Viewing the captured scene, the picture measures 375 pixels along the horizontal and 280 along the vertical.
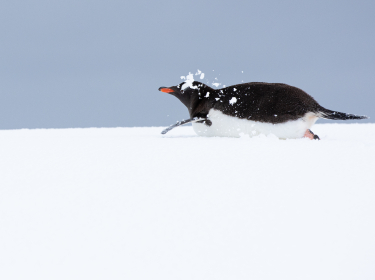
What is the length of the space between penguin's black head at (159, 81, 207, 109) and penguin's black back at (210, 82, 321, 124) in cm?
42

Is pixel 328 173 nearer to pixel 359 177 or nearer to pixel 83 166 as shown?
pixel 359 177

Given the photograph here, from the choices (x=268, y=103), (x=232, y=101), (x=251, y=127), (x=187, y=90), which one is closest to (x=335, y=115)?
(x=268, y=103)

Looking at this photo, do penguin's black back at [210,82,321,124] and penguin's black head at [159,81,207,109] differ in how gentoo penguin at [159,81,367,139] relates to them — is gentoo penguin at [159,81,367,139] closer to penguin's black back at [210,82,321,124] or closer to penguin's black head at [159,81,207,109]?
penguin's black back at [210,82,321,124]

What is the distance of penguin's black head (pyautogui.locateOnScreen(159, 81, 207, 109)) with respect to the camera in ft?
13.9

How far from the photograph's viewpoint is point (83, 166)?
89.8 inches

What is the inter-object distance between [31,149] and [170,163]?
134cm

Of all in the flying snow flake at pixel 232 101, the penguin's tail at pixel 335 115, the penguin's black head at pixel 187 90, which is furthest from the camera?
the penguin's black head at pixel 187 90

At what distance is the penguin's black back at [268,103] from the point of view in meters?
3.53

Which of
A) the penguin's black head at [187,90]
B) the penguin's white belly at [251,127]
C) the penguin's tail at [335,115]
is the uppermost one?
the penguin's black head at [187,90]

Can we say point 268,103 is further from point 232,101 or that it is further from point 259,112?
point 232,101

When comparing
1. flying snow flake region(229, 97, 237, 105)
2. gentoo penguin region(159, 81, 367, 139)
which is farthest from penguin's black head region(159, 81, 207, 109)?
flying snow flake region(229, 97, 237, 105)

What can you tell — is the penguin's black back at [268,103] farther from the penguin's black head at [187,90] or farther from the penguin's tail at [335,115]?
the penguin's black head at [187,90]

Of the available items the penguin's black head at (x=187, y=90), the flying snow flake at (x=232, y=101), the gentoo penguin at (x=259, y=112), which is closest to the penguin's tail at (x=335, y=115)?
the gentoo penguin at (x=259, y=112)

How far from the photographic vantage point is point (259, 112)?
3.62 meters
